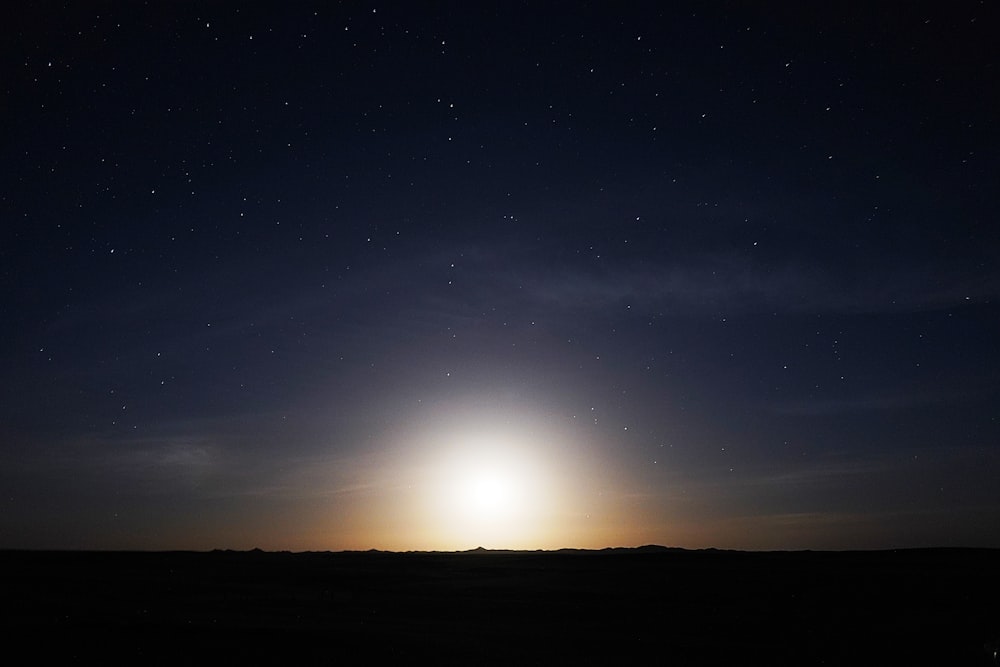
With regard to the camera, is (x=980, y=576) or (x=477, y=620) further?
(x=980, y=576)

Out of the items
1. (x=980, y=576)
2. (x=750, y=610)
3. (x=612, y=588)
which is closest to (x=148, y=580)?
(x=612, y=588)

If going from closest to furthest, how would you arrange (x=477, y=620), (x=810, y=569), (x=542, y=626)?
1. (x=542, y=626)
2. (x=477, y=620)
3. (x=810, y=569)

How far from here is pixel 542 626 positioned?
27.1 m

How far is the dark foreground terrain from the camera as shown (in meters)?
21.5

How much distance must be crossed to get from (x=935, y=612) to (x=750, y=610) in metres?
6.69

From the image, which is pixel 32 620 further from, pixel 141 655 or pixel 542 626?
pixel 542 626

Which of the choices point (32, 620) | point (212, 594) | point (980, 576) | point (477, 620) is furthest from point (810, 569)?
point (32, 620)

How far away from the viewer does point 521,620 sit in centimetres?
2892

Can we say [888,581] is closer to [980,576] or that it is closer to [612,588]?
[980,576]

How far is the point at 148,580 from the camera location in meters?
50.1

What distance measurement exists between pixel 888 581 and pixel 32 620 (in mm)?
41283

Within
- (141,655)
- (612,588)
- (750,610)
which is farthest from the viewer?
(612,588)

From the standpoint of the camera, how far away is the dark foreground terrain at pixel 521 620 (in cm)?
2152

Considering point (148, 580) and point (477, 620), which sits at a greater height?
point (148, 580)
